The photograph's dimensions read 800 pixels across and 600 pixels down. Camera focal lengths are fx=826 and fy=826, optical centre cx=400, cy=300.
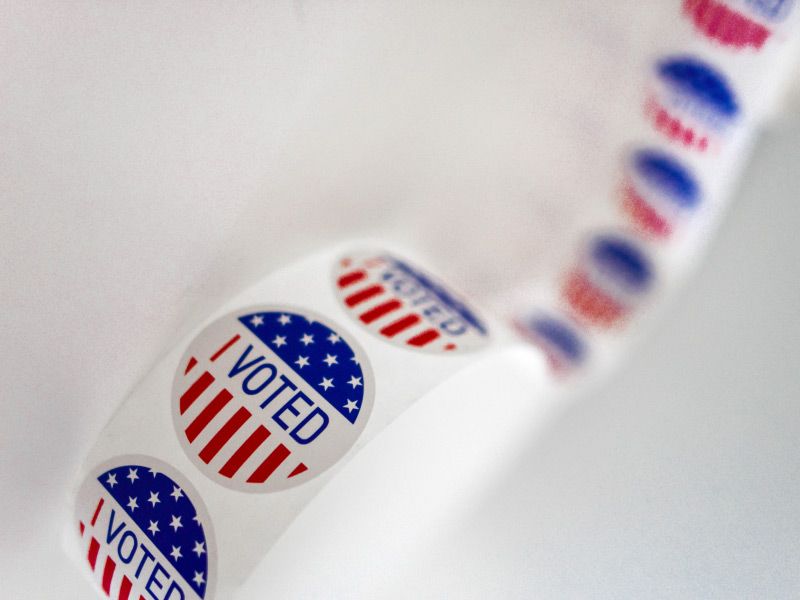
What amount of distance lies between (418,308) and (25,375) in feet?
0.86

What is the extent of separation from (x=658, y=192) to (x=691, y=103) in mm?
79

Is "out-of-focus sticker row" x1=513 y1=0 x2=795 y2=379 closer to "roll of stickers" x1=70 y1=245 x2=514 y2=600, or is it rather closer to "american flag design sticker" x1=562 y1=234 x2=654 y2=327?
"american flag design sticker" x1=562 y1=234 x2=654 y2=327

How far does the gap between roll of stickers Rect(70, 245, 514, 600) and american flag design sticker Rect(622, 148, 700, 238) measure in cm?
22

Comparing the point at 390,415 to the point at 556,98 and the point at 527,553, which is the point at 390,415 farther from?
the point at 556,98

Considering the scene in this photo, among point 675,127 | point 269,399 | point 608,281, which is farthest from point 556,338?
point 269,399

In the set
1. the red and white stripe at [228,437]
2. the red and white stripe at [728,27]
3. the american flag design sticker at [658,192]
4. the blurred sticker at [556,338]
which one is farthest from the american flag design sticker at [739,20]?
the red and white stripe at [228,437]

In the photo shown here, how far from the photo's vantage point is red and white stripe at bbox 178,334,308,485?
0.49m

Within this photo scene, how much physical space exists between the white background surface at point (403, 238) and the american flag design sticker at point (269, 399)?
0.10ft

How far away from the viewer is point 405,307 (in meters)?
0.59

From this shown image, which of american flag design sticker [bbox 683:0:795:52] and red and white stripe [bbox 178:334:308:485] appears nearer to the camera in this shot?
red and white stripe [bbox 178:334:308:485]

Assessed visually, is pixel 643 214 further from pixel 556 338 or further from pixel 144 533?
pixel 144 533

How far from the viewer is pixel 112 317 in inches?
20.7

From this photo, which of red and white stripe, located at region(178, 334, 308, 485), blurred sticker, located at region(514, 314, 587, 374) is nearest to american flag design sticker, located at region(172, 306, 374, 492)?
red and white stripe, located at region(178, 334, 308, 485)

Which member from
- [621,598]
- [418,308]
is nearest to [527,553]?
[621,598]
